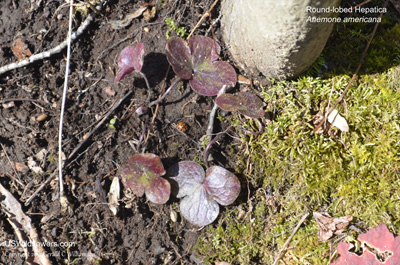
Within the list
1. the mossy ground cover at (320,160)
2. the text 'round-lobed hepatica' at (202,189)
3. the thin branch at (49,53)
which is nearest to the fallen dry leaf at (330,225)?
the mossy ground cover at (320,160)

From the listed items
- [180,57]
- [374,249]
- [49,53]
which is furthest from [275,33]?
[49,53]

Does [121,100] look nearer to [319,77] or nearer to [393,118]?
[319,77]

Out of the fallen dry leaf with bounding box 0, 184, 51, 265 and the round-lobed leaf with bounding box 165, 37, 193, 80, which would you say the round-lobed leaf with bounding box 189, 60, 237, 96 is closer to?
the round-lobed leaf with bounding box 165, 37, 193, 80

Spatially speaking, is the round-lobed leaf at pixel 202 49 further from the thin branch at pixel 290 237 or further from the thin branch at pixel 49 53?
the thin branch at pixel 290 237

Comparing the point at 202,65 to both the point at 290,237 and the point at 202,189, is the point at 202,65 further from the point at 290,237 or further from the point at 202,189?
the point at 290,237

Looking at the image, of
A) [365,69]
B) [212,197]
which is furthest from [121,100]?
[365,69]

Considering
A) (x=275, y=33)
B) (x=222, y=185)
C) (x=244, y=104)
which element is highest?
(x=275, y=33)
